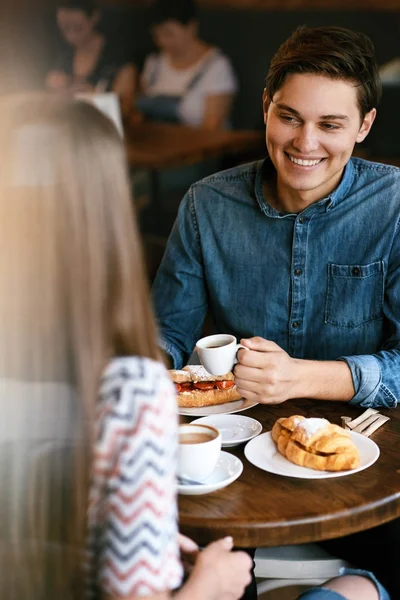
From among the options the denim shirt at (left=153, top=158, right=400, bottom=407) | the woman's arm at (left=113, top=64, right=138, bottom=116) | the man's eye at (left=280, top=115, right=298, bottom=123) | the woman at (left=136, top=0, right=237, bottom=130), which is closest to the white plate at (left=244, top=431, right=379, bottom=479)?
the denim shirt at (left=153, top=158, right=400, bottom=407)

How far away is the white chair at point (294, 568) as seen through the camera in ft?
5.38

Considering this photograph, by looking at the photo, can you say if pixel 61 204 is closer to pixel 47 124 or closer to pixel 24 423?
pixel 47 124

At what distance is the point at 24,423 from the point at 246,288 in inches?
39.9

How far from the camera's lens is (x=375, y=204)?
6.26ft

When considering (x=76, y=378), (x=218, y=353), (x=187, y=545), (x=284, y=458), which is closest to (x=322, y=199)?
(x=218, y=353)

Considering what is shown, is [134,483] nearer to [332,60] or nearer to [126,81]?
[332,60]

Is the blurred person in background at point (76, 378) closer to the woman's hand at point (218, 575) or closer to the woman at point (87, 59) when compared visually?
Result: the woman's hand at point (218, 575)

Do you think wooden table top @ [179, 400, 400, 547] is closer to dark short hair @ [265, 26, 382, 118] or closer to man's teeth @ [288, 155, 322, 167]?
man's teeth @ [288, 155, 322, 167]

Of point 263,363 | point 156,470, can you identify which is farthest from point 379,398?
point 156,470

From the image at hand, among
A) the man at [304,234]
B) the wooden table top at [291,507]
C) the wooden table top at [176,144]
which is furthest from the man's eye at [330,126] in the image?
the wooden table top at [176,144]

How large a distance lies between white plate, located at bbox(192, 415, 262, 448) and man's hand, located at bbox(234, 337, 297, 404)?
0.06 m

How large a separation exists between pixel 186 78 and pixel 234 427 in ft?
15.0

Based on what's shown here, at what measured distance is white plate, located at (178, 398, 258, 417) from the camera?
5.28 feet

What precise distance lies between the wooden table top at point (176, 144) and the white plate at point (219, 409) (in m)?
3.16
